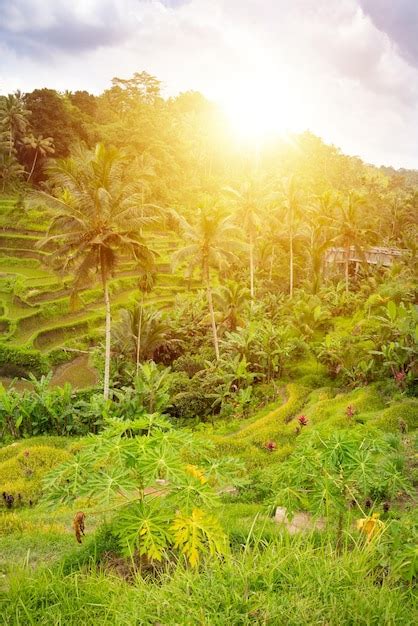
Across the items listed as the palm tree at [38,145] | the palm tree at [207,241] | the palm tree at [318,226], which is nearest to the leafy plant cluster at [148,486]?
the palm tree at [207,241]

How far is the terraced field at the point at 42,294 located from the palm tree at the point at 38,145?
5.13m

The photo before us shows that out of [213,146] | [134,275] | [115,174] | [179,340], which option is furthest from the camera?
[213,146]

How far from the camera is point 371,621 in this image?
10.7 feet

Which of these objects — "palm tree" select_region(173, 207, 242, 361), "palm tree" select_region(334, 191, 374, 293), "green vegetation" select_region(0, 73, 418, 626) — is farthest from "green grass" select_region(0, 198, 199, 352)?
"palm tree" select_region(334, 191, 374, 293)

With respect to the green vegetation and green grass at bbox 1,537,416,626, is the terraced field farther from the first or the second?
green grass at bbox 1,537,416,626

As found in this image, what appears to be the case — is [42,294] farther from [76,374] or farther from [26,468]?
[26,468]

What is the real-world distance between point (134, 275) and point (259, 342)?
16138 mm

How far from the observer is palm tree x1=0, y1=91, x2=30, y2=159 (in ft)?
133

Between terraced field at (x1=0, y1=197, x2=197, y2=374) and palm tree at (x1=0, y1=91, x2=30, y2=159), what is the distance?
21.7ft

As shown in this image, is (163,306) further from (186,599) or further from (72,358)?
(186,599)

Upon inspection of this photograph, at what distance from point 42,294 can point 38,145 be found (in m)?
18.1

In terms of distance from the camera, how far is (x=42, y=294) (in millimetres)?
28000

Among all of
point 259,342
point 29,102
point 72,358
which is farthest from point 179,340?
point 29,102

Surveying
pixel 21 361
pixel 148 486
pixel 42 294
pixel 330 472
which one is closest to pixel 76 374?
pixel 21 361
